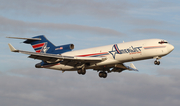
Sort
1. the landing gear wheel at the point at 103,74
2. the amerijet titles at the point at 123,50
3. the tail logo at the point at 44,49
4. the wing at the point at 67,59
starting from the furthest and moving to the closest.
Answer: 1. the tail logo at the point at 44,49
2. the landing gear wheel at the point at 103,74
3. the wing at the point at 67,59
4. the amerijet titles at the point at 123,50

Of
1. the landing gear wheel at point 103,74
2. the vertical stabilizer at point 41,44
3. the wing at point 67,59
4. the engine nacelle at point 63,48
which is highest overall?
the vertical stabilizer at point 41,44

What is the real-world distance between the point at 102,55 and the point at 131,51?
4190 millimetres

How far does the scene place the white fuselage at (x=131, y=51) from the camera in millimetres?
38000

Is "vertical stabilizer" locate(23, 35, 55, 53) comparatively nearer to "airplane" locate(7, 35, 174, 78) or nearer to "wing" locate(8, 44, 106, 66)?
"airplane" locate(7, 35, 174, 78)

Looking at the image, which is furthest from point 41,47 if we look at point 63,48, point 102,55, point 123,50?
point 123,50

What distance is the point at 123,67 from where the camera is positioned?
46.3 meters

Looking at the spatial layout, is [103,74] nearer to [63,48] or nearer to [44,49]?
[63,48]

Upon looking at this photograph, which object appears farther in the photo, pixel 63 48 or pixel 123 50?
pixel 63 48

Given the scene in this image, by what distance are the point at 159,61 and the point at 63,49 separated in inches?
598

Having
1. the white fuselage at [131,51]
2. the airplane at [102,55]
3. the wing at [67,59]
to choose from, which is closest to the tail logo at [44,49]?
the airplane at [102,55]

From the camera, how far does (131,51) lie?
128ft

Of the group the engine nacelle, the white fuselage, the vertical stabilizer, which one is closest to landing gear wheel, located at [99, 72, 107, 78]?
the white fuselage

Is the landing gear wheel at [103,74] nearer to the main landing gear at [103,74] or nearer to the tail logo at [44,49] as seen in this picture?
the main landing gear at [103,74]

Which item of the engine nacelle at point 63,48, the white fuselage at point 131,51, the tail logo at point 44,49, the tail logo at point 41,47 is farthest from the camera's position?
the tail logo at point 41,47
